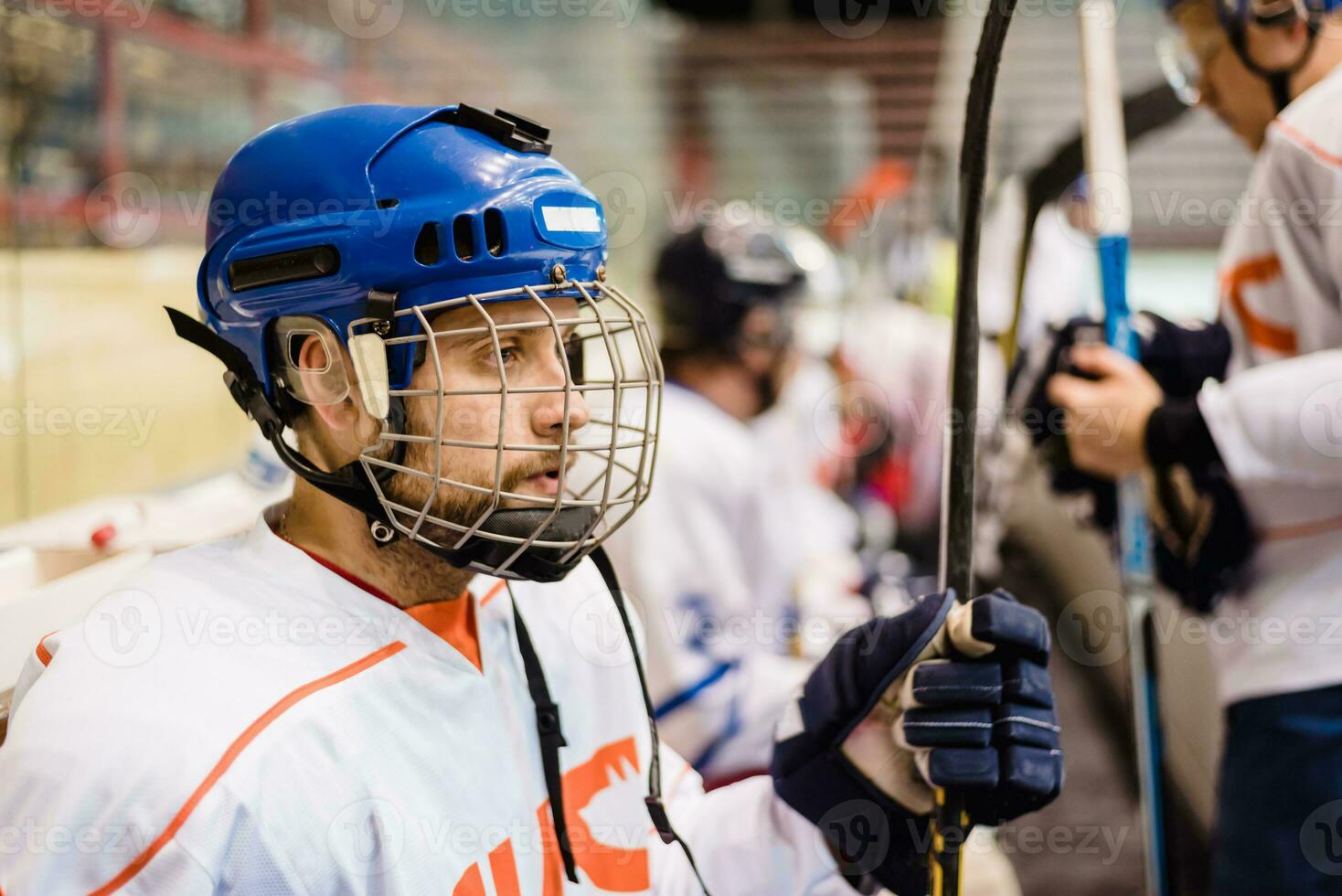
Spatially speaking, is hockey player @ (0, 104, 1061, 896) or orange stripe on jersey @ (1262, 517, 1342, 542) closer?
hockey player @ (0, 104, 1061, 896)

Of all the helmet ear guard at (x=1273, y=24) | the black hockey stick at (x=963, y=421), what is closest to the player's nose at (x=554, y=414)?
the black hockey stick at (x=963, y=421)

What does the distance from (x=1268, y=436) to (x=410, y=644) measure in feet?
3.29

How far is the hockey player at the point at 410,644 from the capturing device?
809 mm

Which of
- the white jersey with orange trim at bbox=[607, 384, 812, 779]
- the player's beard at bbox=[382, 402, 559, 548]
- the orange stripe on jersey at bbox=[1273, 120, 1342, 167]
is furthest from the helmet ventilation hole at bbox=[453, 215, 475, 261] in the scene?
the orange stripe on jersey at bbox=[1273, 120, 1342, 167]

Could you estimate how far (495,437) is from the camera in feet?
3.22

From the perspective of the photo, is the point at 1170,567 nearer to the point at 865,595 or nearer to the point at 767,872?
the point at 767,872

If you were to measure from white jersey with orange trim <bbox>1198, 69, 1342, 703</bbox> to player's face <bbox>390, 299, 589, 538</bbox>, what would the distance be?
0.84 meters

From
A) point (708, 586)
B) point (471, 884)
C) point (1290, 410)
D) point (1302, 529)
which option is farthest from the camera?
point (708, 586)

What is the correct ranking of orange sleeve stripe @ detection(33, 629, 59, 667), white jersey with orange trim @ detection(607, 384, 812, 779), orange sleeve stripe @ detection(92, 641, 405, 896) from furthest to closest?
white jersey with orange trim @ detection(607, 384, 812, 779) < orange sleeve stripe @ detection(33, 629, 59, 667) < orange sleeve stripe @ detection(92, 641, 405, 896)

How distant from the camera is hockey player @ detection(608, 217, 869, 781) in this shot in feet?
6.13

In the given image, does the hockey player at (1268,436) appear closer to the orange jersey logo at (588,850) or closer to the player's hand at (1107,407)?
the player's hand at (1107,407)

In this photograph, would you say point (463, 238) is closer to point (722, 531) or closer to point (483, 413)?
point (483, 413)

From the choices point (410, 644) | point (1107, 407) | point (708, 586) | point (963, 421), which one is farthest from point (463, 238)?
point (708, 586)

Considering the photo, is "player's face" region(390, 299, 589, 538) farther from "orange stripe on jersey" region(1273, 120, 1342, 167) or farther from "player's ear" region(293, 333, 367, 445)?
"orange stripe on jersey" region(1273, 120, 1342, 167)
